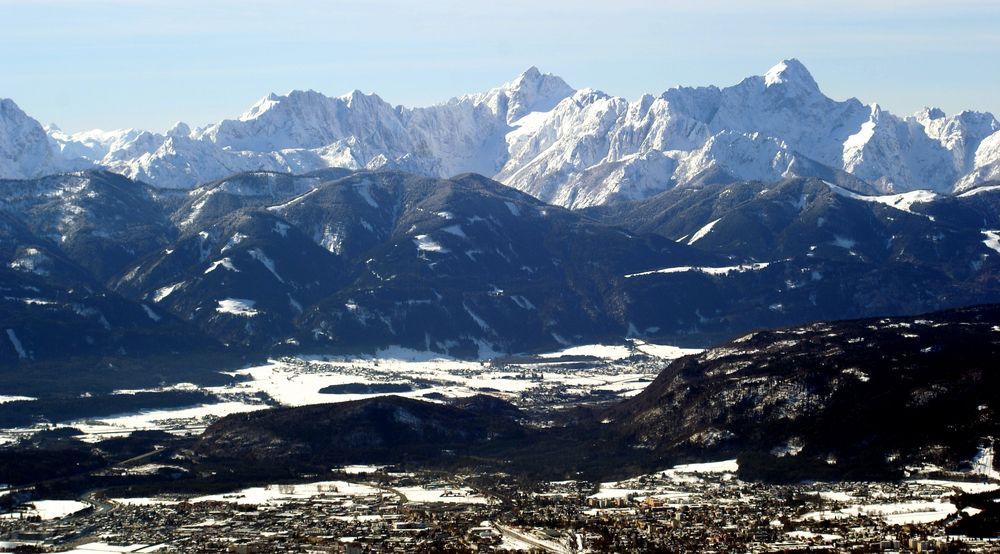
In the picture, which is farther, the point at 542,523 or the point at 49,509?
the point at 49,509

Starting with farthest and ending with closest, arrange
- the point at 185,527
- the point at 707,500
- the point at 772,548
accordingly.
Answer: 1. the point at 707,500
2. the point at 185,527
3. the point at 772,548

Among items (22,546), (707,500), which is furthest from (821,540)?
(22,546)

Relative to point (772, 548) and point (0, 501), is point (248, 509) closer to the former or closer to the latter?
point (0, 501)

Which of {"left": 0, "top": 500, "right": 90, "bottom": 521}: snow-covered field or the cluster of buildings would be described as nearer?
the cluster of buildings

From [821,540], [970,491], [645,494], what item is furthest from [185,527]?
[970,491]

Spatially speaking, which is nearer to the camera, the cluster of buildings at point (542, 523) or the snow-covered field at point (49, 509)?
the cluster of buildings at point (542, 523)

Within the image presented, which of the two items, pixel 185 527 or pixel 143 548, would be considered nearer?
pixel 143 548

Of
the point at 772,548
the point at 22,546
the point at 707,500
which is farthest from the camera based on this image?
the point at 707,500

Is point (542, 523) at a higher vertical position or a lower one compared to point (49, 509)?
lower

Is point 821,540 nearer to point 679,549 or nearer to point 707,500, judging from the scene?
point 679,549
